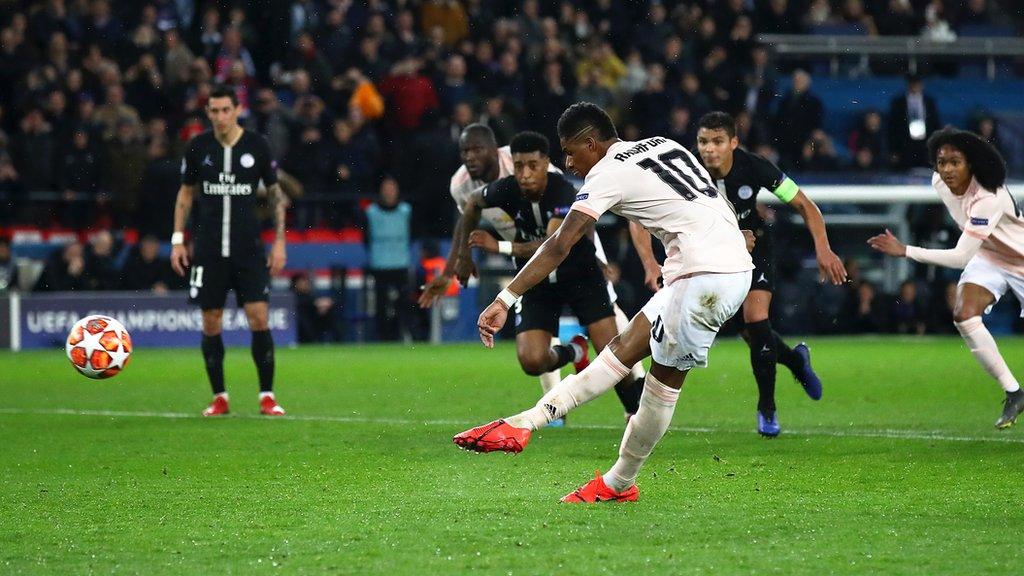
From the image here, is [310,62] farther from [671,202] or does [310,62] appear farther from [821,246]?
[671,202]

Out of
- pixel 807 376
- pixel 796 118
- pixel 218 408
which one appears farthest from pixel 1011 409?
pixel 796 118

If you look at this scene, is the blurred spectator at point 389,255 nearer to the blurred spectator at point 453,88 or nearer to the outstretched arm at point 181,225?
the blurred spectator at point 453,88

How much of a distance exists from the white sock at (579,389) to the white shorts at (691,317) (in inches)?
9.1

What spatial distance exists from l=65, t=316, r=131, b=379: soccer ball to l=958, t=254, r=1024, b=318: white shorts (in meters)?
5.73

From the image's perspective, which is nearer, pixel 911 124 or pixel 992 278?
pixel 992 278

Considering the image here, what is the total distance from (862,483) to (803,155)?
54.4 feet

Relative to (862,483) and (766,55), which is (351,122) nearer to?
(766,55)

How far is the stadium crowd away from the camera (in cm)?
1981

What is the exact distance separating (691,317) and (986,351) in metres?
4.20

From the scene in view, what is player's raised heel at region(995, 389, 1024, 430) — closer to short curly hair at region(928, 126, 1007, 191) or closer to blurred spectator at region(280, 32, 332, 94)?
short curly hair at region(928, 126, 1007, 191)

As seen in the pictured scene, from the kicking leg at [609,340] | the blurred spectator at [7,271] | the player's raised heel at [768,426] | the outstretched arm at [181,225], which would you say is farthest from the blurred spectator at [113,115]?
the player's raised heel at [768,426]

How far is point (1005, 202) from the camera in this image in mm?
10117

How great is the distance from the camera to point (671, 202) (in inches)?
273

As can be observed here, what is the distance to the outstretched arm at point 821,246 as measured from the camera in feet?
29.4
